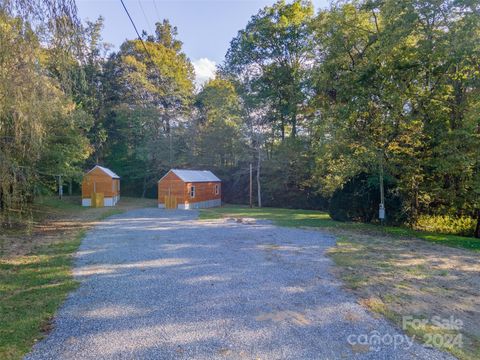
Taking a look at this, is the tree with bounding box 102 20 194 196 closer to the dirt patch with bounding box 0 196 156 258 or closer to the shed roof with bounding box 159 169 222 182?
the shed roof with bounding box 159 169 222 182

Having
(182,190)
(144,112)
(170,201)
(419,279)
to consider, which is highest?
(144,112)

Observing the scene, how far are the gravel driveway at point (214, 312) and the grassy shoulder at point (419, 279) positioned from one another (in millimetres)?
346

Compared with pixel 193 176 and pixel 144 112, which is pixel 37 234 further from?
pixel 144 112

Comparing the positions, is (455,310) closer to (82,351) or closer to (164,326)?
(164,326)

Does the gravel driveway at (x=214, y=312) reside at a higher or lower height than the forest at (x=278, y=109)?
lower

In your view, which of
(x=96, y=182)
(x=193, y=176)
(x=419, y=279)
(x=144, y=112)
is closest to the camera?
(x=419, y=279)

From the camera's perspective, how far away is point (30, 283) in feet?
17.4

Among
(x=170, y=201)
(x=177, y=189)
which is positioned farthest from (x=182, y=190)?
(x=170, y=201)

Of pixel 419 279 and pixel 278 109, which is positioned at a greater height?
pixel 278 109

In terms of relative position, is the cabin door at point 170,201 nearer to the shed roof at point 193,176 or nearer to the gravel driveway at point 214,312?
the shed roof at point 193,176

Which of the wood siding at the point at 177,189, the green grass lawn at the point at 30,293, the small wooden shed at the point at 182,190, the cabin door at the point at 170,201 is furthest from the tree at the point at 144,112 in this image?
the green grass lawn at the point at 30,293

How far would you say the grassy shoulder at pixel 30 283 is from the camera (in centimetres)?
346

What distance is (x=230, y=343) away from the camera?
325 cm

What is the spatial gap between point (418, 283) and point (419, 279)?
0.32 metres
